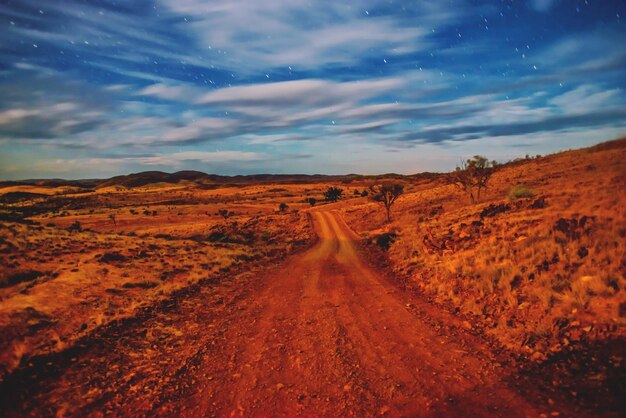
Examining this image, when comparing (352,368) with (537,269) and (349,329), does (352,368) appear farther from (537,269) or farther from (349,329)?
(537,269)

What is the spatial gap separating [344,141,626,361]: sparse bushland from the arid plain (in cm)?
5

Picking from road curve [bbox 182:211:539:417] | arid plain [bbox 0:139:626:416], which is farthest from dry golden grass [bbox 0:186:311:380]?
road curve [bbox 182:211:539:417]

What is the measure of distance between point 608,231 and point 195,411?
12706mm

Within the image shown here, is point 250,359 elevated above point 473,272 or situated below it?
below

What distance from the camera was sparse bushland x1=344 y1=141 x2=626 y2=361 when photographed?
7609 mm

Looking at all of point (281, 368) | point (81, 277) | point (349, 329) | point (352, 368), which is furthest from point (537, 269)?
point (81, 277)

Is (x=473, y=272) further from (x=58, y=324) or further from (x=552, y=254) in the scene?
(x=58, y=324)

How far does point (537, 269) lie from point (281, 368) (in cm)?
845

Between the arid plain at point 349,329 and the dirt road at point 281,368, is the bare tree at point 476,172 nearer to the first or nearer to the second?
the arid plain at point 349,329

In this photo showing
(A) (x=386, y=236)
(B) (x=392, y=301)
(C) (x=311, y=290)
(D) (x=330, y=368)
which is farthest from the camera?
(A) (x=386, y=236)

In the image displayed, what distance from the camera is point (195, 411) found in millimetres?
6199

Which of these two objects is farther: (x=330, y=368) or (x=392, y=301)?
(x=392, y=301)

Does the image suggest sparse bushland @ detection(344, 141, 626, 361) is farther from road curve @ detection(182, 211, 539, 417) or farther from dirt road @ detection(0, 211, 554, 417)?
road curve @ detection(182, 211, 539, 417)

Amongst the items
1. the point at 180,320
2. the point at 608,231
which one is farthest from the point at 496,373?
the point at 180,320
